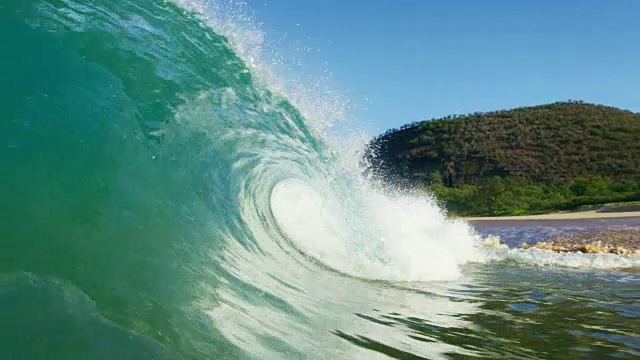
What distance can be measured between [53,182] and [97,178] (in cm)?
41

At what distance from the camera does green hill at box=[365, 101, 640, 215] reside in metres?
60.6

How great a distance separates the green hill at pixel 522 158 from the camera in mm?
60625

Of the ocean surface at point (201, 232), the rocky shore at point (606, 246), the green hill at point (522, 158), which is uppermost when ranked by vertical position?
the green hill at point (522, 158)

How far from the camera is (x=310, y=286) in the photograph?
687 centimetres

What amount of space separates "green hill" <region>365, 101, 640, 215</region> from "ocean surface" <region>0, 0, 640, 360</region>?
4646cm

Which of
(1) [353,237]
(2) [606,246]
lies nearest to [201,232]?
(1) [353,237]

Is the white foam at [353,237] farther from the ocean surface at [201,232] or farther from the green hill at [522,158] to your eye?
the green hill at [522,158]

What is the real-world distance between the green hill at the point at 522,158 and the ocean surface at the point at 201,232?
46.5 meters

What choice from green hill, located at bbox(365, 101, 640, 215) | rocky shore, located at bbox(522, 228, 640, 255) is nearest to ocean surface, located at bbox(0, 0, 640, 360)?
rocky shore, located at bbox(522, 228, 640, 255)

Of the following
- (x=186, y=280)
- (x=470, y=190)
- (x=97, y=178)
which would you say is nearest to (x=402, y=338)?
(x=186, y=280)

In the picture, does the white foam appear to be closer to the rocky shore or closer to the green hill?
the rocky shore

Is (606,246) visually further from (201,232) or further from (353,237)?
(201,232)

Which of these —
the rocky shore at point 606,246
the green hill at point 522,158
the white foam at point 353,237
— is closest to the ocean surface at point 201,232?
the white foam at point 353,237

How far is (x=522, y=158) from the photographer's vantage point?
78.8 meters
